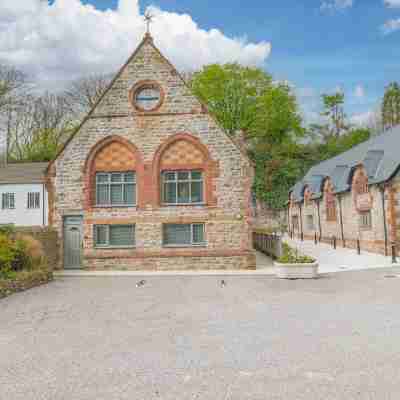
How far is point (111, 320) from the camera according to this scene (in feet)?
29.3

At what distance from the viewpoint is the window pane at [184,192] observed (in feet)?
61.2

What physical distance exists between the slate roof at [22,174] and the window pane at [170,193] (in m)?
20.4

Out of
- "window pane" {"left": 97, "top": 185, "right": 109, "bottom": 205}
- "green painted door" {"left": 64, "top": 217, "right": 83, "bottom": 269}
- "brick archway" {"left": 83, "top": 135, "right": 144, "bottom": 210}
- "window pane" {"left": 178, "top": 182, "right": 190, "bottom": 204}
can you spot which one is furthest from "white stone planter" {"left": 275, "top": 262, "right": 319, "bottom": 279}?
"green painted door" {"left": 64, "top": 217, "right": 83, "bottom": 269}

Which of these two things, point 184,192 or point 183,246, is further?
point 184,192

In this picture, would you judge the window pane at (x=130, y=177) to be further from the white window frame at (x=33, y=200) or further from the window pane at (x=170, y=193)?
the white window frame at (x=33, y=200)

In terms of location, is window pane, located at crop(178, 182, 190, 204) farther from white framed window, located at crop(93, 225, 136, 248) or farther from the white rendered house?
the white rendered house

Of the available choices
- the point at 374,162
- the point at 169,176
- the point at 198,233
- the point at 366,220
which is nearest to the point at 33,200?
the point at 169,176

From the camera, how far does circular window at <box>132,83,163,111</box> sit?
739 inches

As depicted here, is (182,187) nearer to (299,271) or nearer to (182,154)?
(182,154)

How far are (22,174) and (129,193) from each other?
73.1ft

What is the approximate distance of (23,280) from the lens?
1344 centimetres

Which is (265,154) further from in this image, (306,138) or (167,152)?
(167,152)

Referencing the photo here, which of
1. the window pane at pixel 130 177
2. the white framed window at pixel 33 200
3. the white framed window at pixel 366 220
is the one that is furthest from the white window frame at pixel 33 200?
the white framed window at pixel 366 220

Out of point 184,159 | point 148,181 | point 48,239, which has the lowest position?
point 48,239
